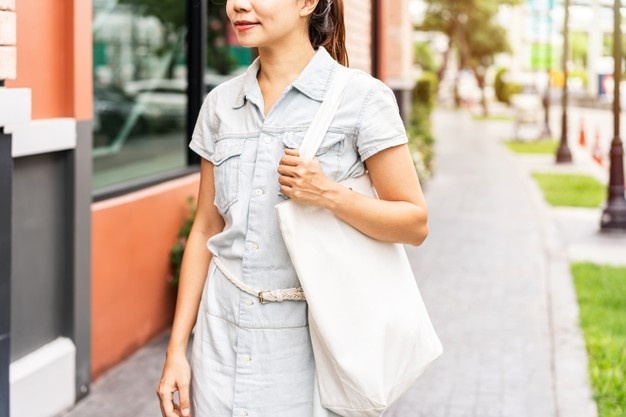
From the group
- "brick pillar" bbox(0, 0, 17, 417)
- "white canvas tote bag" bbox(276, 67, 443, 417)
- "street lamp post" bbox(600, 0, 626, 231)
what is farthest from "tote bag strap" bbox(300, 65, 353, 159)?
"street lamp post" bbox(600, 0, 626, 231)

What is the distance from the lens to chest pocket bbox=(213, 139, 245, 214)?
2357mm

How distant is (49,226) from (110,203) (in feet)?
2.56

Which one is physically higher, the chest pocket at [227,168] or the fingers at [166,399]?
the chest pocket at [227,168]

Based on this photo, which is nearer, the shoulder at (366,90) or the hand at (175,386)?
the shoulder at (366,90)

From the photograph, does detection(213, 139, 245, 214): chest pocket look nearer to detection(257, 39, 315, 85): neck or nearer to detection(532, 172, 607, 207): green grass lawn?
detection(257, 39, 315, 85): neck

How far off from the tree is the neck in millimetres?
44935

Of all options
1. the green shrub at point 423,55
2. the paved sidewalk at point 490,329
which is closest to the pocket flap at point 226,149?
the paved sidewalk at point 490,329

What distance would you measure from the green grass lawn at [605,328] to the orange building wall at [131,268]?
2.65m

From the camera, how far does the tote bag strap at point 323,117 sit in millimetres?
2230

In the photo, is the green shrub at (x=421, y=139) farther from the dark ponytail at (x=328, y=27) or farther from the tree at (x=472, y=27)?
the tree at (x=472, y=27)

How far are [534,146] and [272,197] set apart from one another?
79.9 ft

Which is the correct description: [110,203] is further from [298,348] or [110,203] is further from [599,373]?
[298,348]

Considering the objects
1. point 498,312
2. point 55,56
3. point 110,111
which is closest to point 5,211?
point 55,56

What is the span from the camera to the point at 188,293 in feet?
8.33
